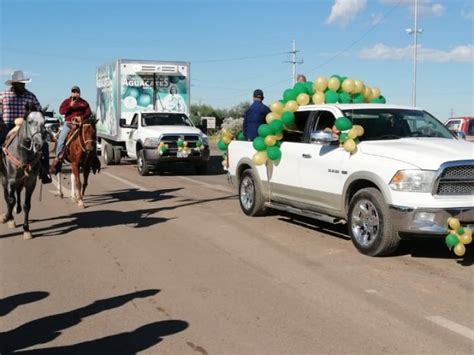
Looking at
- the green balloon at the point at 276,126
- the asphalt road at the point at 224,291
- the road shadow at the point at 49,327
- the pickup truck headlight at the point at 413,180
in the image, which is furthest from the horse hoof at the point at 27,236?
the pickup truck headlight at the point at 413,180

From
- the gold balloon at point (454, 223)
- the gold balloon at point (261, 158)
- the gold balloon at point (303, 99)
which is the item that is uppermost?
the gold balloon at point (303, 99)

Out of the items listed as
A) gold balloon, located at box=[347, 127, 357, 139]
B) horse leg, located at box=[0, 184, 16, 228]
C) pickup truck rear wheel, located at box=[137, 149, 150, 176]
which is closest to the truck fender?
gold balloon, located at box=[347, 127, 357, 139]

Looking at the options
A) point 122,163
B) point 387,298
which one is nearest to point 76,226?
point 387,298

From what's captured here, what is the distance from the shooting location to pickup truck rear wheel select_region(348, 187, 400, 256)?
6980 millimetres

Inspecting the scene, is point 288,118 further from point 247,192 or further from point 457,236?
point 457,236

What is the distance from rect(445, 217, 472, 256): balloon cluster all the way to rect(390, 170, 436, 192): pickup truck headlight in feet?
1.55

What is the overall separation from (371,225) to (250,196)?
3509 millimetres

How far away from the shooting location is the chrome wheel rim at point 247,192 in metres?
10.4

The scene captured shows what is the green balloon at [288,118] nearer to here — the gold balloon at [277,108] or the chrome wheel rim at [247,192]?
the gold balloon at [277,108]

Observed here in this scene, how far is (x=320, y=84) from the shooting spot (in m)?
9.70

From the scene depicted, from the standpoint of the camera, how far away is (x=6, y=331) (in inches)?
193

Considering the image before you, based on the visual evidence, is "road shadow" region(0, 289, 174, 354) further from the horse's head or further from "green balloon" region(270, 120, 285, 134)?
"green balloon" region(270, 120, 285, 134)

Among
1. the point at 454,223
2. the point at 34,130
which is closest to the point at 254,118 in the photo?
the point at 34,130

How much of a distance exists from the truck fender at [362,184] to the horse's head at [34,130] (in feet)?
14.4
